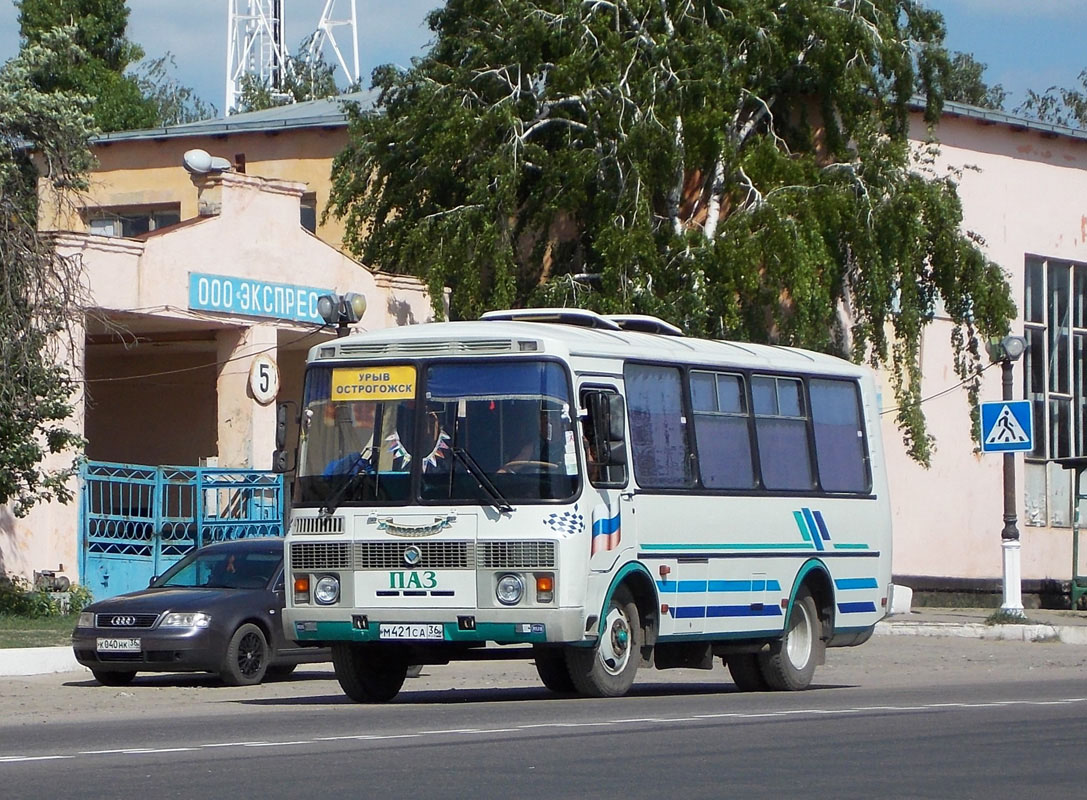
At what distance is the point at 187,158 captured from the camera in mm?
28016

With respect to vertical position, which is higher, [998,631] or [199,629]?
[199,629]

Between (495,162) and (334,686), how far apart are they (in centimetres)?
1342

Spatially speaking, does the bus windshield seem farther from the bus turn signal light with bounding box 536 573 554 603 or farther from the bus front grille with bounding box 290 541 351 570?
the bus turn signal light with bounding box 536 573 554 603

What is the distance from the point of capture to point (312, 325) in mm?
29406

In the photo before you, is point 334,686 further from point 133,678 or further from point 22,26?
point 22,26

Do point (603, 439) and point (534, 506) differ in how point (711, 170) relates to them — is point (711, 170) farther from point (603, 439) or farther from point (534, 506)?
point (534, 506)

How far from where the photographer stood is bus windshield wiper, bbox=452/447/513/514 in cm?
1470

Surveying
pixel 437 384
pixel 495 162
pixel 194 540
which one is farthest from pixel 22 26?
pixel 437 384

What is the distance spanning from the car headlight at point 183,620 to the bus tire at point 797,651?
5187 millimetres

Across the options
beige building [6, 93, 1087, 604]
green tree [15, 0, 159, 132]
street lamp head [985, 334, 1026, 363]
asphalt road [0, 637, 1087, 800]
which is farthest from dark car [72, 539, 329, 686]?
green tree [15, 0, 159, 132]

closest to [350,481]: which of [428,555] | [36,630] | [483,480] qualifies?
[428,555]

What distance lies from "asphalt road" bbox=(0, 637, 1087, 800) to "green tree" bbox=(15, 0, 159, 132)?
43.7 m

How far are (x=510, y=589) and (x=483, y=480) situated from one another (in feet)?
2.82

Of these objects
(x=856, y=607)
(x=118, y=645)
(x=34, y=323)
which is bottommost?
(x=118, y=645)
